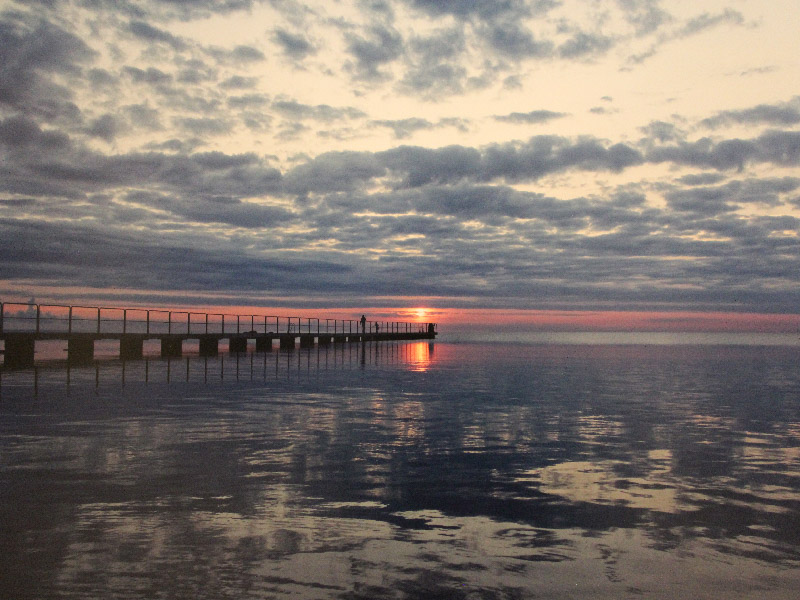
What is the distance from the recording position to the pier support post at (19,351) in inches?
1433

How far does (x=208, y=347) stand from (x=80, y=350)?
594 inches

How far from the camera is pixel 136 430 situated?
14617 mm

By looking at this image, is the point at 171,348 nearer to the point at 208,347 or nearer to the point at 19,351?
the point at 208,347

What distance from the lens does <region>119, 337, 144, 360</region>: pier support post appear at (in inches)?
→ 1816

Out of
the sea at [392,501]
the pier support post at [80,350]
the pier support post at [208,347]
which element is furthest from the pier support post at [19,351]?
the sea at [392,501]

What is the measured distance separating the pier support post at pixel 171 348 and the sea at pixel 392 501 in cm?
3050

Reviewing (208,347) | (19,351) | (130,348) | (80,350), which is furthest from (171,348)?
(19,351)

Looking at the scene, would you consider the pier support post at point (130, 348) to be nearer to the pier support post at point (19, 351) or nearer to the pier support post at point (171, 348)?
the pier support post at point (171, 348)

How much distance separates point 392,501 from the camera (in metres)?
9.09

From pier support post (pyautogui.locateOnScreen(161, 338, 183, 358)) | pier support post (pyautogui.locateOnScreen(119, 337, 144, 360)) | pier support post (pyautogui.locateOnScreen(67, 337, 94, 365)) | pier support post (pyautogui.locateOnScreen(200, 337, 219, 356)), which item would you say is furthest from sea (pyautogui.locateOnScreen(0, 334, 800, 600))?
pier support post (pyautogui.locateOnScreen(200, 337, 219, 356))

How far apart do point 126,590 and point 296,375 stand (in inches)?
1044

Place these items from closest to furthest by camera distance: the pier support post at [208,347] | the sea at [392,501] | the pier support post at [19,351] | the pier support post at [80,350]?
the sea at [392,501], the pier support post at [19,351], the pier support post at [80,350], the pier support post at [208,347]

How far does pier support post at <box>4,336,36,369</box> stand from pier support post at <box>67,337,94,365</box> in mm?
3260

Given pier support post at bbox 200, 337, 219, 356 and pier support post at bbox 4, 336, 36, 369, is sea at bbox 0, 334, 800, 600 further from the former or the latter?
pier support post at bbox 200, 337, 219, 356
